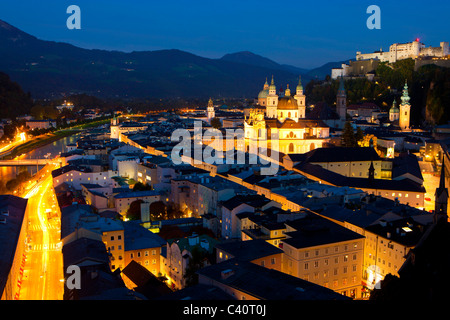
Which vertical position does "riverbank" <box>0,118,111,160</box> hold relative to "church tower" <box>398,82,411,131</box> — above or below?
below

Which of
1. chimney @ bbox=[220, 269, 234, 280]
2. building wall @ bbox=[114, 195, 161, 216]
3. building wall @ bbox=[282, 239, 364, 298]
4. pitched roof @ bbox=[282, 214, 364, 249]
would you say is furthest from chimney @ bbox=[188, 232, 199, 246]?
building wall @ bbox=[114, 195, 161, 216]

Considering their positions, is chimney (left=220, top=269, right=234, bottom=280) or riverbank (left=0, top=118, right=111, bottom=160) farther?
riverbank (left=0, top=118, right=111, bottom=160)

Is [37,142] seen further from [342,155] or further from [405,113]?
[405,113]

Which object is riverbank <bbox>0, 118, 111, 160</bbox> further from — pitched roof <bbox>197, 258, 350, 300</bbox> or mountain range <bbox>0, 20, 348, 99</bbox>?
mountain range <bbox>0, 20, 348, 99</bbox>

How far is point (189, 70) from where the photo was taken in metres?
122

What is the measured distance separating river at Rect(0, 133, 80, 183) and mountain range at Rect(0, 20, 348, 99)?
51.6m

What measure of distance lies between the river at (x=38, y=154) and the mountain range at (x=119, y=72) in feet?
169

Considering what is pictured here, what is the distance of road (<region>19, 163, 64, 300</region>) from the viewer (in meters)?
8.91

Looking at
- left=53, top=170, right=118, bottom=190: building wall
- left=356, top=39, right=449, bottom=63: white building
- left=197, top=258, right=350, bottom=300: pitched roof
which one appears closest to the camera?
left=197, top=258, right=350, bottom=300: pitched roof

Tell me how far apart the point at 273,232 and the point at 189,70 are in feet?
378

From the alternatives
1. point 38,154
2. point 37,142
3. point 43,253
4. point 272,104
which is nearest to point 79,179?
point 43,253

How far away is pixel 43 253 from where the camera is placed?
1102cm

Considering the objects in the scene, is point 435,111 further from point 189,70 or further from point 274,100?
point 189,70

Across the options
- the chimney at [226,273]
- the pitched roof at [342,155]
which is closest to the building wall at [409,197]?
the pitched roof at [342,155]
